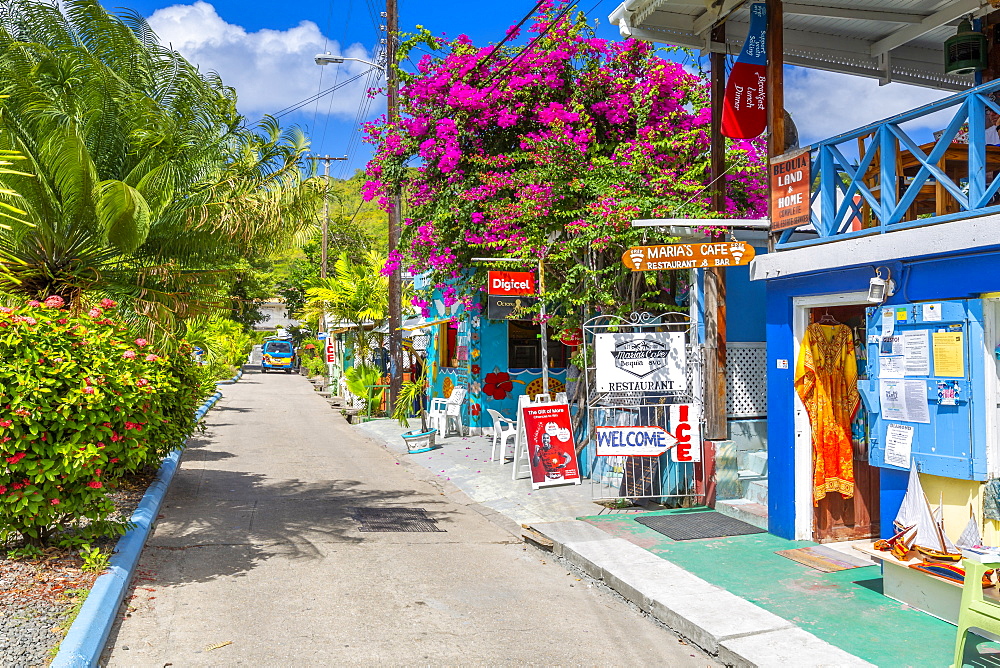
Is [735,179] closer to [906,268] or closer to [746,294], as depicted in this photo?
[746,294]

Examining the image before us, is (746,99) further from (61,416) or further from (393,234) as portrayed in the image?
(393,234)

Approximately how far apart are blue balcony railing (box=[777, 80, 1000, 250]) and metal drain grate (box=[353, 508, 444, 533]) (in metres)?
4.97

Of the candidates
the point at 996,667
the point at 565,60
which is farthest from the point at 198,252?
the point at 996,667

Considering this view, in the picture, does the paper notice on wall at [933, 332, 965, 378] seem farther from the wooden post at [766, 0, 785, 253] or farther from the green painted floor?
the wooden post at [766, 0, 785, 253]

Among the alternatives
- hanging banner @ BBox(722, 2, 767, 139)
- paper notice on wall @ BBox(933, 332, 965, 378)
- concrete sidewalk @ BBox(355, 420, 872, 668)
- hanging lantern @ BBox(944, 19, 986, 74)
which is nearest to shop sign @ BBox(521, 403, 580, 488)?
concrete sidewalk @ BBox(355, 420, 872, 668)

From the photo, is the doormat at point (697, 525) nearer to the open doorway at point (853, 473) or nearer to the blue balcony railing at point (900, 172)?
the open doorway at point (853, 473)

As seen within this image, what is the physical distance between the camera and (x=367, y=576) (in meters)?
7.14

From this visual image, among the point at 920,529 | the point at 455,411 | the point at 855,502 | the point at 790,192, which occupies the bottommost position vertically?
the point at 855,502

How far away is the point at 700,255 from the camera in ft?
27.3

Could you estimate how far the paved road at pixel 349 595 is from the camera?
5383 mm

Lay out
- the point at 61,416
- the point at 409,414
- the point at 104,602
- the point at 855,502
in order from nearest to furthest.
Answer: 1. the point at 104,602
2. the point at 61,416
3. the point at 855,502
4. the point at 409,414

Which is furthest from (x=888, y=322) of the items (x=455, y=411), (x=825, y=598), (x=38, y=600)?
(x=455, y=411)

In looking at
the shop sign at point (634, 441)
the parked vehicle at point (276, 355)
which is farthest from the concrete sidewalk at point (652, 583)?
the parked vehicle at point (276, 355)

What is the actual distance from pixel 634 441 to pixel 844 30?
552cm
